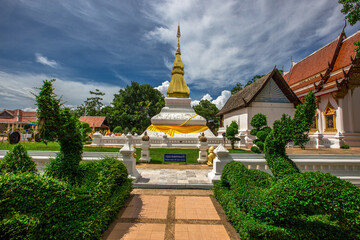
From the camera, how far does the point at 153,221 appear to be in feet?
12.5

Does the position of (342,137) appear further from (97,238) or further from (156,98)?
(156,98)

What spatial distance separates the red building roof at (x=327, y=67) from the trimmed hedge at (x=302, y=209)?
63.1ft

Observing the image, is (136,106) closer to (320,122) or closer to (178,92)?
(178,92)

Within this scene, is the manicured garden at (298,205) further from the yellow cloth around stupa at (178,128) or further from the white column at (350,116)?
the white column at (350,116)

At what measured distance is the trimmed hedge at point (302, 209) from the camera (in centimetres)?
247

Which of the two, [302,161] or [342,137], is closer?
[302,161]

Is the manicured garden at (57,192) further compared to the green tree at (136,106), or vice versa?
the green tree at (136,106)

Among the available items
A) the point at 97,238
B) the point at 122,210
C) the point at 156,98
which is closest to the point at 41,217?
the point at 97,238

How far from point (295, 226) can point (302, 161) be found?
13.3ft

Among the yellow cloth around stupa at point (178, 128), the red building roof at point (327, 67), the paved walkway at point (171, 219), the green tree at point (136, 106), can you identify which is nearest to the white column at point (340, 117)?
the red building roof at point (327, 67)

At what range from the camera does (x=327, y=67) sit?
20688mm

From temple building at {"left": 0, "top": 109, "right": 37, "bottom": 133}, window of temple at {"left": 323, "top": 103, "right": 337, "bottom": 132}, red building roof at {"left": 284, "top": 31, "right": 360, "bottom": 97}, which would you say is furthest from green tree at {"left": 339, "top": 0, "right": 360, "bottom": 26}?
temple building at {"left": 0, "top": 109, "right": 37, "bottom": 133}

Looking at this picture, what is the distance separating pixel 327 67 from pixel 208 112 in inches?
992

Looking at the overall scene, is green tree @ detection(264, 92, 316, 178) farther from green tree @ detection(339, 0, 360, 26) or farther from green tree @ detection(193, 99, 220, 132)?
green tree @ detection(193, 99, 220, 132)
